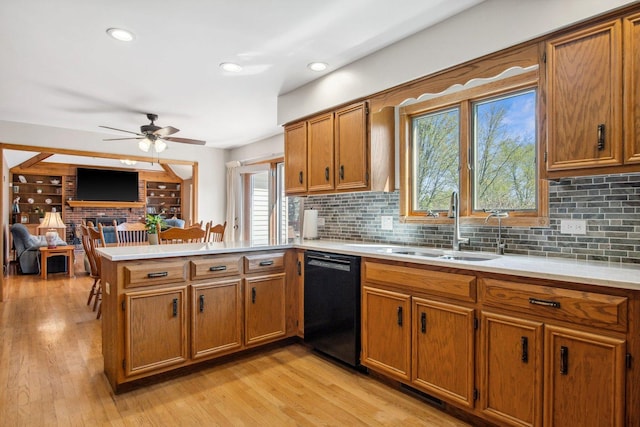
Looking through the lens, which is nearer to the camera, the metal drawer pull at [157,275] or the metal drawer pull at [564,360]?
the metal drawer pull at [564,360]

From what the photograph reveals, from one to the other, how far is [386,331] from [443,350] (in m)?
0.42

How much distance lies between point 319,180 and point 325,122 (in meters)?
0.52

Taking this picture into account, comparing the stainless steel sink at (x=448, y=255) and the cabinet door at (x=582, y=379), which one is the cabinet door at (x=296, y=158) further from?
the cabinet door at (x=582, y=379)

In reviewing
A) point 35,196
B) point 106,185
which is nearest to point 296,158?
point 106,185

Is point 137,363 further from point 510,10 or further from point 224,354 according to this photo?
point 510,10

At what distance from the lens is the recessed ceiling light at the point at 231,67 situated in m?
3.06

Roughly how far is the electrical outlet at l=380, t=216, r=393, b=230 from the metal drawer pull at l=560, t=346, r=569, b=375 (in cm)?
170

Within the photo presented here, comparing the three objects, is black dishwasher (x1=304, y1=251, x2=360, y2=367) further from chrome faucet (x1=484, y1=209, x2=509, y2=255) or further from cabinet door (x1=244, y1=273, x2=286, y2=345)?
chrome faucet (x1=484, y1=209, x2=509, y2=255)

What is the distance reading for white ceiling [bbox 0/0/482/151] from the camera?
7.25 feet

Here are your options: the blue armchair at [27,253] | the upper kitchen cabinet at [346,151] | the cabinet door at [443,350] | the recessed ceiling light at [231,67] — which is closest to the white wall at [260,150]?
the upper kitchen cabinet at [346,151]

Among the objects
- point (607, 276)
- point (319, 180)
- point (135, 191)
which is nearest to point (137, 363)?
point (319, 180)

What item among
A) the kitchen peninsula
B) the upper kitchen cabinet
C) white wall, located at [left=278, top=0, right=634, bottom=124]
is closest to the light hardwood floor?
the kitchen peninsula

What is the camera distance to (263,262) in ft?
9.78

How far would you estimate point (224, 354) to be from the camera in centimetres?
278
